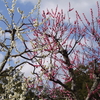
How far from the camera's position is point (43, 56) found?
494cm

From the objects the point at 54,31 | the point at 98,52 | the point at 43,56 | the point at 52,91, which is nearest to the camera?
the point at 43,56

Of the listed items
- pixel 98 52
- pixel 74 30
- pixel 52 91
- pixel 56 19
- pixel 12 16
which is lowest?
pixel 52 91

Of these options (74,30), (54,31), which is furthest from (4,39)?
(74,30)

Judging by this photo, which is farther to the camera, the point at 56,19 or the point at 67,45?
the point at 56,19

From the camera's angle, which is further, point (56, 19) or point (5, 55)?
point (56, 19)

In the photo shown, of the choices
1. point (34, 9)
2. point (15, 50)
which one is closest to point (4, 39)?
point (15, 50)

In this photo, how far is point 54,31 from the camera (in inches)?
279

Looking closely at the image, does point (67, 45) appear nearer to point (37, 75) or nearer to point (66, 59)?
point (66, 59)

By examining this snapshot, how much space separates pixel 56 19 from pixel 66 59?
5.49 feet

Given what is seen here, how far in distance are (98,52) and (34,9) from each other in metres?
2.71

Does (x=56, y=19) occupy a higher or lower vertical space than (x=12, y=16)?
higher

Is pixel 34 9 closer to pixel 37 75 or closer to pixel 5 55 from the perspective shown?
pixel 5 55

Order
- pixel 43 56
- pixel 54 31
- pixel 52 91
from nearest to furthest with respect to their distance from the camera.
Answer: pixel 43 56 → pixel 54 31 → pixel 52 91

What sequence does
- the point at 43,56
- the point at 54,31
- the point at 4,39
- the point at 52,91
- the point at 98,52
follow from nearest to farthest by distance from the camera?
the point at 43,56 < the point at 4,39 < the point at 98,52 < the point at 54,31 < the point at 52,91
